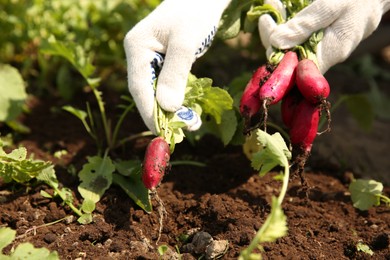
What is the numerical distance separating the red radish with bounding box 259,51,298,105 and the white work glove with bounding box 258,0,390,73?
13cm

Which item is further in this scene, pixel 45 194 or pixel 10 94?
pixel 10 94

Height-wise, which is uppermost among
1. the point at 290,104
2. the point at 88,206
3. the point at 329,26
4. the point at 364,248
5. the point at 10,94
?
the point at 329,26

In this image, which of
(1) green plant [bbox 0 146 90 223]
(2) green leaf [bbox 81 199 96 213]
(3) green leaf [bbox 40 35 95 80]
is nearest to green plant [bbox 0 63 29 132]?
(3) green leaf [bbox 40 35 95 80]

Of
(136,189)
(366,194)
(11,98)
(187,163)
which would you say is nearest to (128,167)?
(136,189)

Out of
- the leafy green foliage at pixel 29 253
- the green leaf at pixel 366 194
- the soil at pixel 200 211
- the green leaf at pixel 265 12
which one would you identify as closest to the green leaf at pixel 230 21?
the green leaf at pixel 265 12

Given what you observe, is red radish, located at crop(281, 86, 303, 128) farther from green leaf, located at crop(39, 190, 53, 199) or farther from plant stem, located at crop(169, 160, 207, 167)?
green leaf, located at crop(39, 190, 53, 199)

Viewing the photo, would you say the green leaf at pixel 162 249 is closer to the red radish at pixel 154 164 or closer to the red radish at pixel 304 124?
the red radish at pixel 154 164

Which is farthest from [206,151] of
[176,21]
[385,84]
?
[385,84]

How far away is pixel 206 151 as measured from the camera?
302 centimetres

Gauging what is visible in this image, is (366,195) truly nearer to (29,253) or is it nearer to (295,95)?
(295,95)

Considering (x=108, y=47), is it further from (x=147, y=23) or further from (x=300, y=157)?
(x=300, y=157)

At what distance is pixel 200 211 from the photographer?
2.43m

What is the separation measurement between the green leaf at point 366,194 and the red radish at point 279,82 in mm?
570

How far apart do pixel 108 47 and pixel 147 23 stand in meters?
1.22
